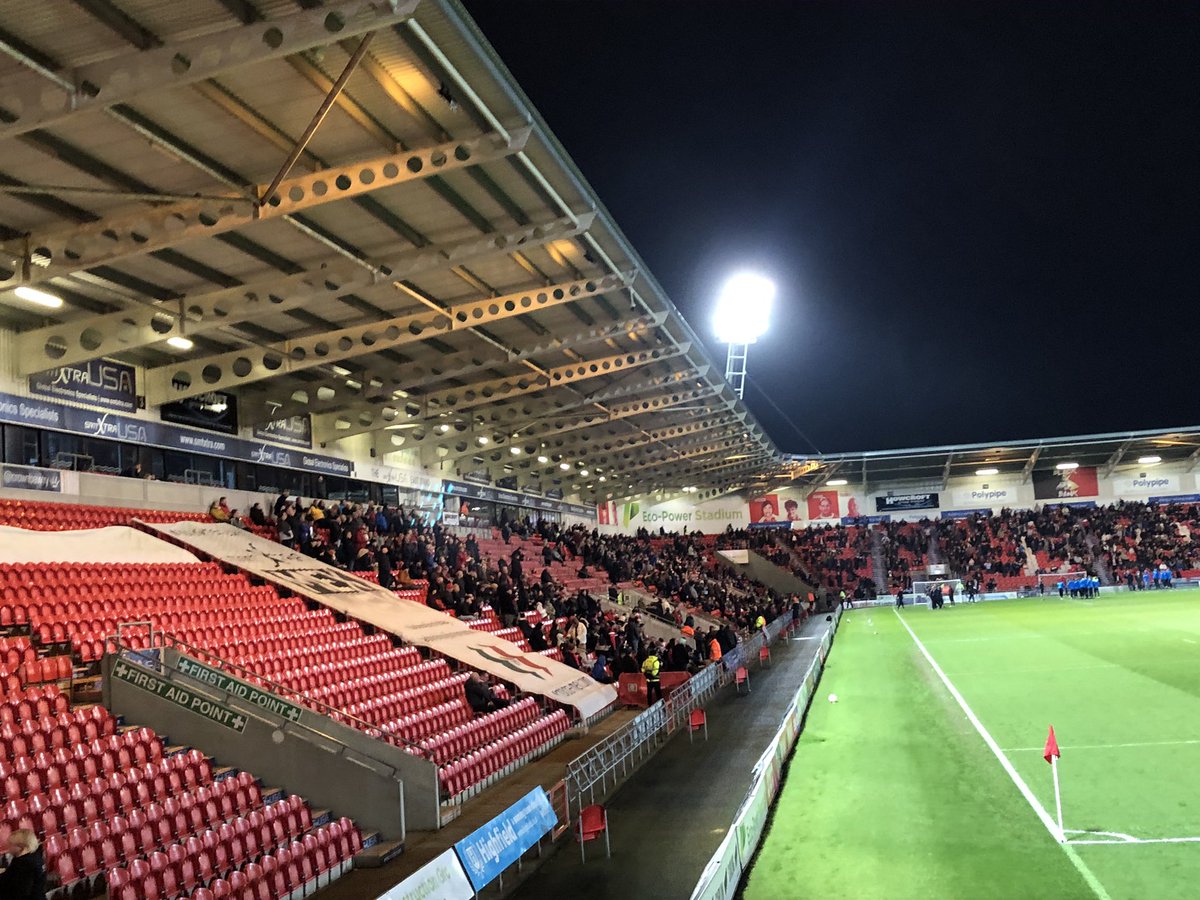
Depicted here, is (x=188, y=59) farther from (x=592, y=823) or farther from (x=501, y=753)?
(x=501, y=753)

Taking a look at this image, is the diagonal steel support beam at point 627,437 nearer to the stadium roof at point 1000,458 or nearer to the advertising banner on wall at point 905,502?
the stadium roof at point 1000,458

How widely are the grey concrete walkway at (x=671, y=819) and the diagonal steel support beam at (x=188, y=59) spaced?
9087 millimetres

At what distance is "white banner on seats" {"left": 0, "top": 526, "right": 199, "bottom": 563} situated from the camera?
13672mm

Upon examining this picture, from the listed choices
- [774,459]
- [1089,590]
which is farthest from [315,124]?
[1089,590]

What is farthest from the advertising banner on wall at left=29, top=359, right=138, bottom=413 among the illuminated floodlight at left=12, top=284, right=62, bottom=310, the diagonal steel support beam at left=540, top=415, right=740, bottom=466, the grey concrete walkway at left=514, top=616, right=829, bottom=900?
the diagonal steel support beam at left=540, top=415, right=740, bottom=466

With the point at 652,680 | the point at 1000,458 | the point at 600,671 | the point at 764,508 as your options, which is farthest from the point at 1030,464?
the point at 652,680

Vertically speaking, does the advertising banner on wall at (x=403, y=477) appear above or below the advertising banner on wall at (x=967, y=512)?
above

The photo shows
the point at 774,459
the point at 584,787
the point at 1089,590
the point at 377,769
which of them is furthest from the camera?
the point at 774,459

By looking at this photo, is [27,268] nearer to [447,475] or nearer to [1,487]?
[1,487]

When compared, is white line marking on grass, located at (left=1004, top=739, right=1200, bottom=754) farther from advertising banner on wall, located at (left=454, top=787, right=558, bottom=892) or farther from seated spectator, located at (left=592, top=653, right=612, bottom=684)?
seated spectator, located at (left=592, top=653, right=612, bottom=684)

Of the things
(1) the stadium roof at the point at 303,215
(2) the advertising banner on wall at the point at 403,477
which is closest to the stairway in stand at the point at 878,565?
(2) the advertising banner on wall at the point at 403,477

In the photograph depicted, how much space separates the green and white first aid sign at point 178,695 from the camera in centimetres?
1051

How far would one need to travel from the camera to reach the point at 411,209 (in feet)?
50.0

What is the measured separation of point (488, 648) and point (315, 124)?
37.3ft
